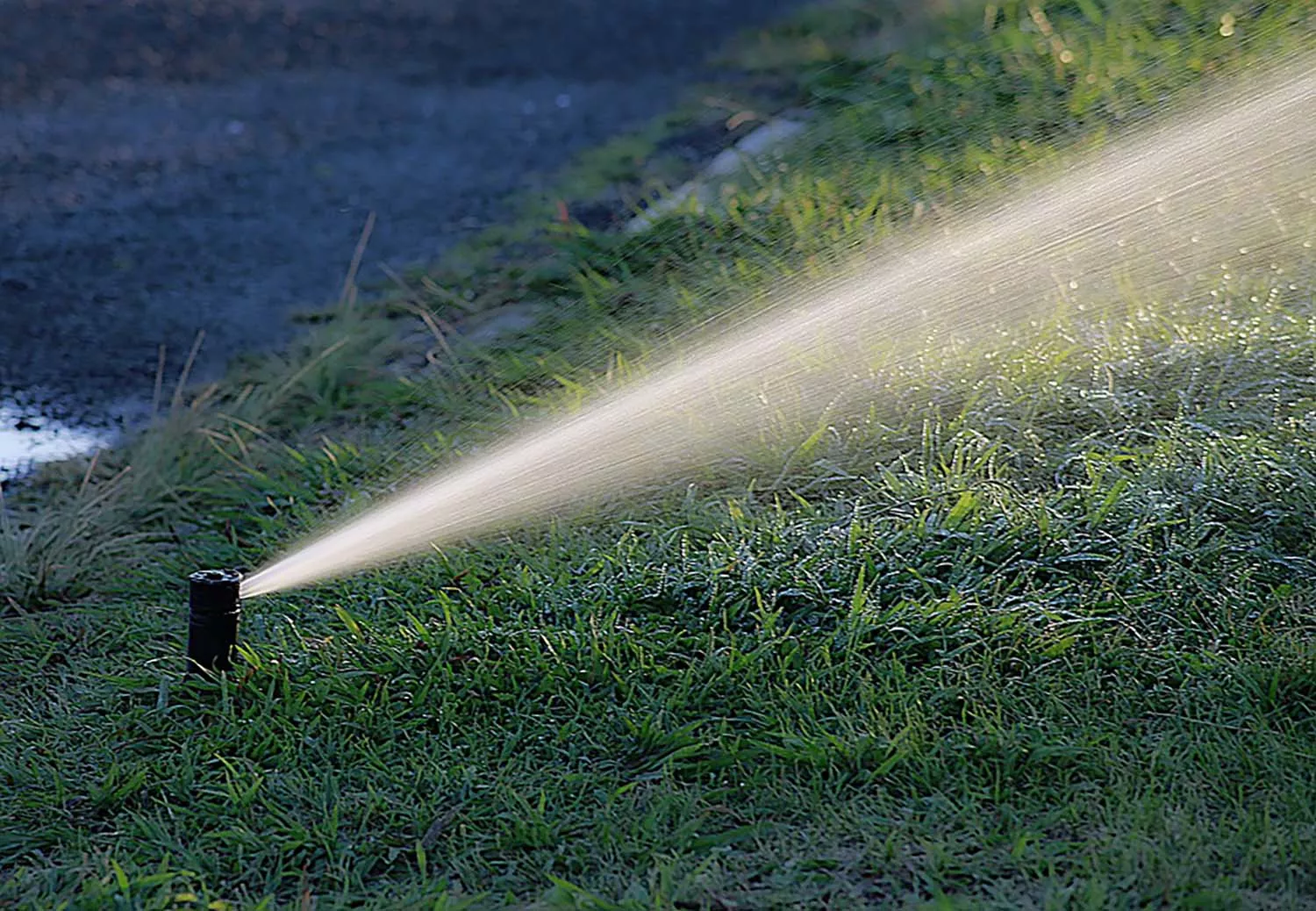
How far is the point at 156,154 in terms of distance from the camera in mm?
7117

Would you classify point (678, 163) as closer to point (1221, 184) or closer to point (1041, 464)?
point (1221, 184)

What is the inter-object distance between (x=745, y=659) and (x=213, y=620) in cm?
93

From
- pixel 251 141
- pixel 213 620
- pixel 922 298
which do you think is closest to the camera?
pixel 213 620

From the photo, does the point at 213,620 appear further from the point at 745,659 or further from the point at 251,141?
the point at 251,141

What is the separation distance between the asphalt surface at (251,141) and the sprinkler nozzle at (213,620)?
191 cm

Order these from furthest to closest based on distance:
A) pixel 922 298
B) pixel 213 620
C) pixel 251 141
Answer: pixel 251 141, pixel 922 298, pixel 213 620

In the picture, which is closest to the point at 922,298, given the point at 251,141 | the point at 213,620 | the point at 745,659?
the point at 745,659

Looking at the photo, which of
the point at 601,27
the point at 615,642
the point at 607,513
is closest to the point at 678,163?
the point at 607,513

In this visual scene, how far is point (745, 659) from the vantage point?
102 inches

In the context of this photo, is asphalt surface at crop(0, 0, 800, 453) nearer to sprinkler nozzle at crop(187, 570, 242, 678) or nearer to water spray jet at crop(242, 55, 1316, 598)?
water spray jet at crop(242, 55, 1316, 598)

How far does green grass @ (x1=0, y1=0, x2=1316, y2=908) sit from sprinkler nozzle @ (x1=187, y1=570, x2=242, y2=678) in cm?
6

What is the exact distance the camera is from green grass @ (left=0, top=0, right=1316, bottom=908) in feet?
7.17

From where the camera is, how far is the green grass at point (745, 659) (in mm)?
2186

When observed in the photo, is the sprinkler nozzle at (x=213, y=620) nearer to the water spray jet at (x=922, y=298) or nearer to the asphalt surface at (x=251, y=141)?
the water spray jet at (x=922, y=298)
